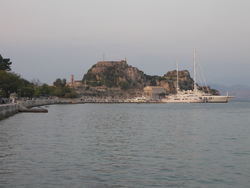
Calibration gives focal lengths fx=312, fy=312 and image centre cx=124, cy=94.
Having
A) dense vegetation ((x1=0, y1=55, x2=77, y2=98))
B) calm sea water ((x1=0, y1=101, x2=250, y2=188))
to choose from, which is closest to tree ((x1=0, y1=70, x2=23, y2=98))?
dense vegetation ((x1=0, y1=55, x2=77, y2=98))

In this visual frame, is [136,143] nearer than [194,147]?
No

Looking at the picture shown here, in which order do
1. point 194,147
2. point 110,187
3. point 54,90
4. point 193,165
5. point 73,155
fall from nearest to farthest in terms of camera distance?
point 110,187 < point 193,165 < point 73,155 < point 194,147 < point 54,90

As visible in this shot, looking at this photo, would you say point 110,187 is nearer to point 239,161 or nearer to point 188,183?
point 188,183

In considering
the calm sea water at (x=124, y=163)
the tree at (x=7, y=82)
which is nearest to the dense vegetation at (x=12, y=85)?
the tree at (x=7, y=82)

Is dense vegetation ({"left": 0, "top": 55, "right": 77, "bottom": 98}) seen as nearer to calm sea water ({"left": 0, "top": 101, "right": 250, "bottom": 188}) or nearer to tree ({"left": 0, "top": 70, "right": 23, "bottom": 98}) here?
tree ({"left": 0, "top": 70, "right": 23, "bottom": 98})

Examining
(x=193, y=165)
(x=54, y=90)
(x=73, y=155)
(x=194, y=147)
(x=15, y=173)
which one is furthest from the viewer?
(x=54, y=90)

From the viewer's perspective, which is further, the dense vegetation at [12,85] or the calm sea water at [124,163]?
the dense vegetation at [12,85]

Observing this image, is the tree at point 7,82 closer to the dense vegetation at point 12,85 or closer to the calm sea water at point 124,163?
the dense vegetation at point 12,85

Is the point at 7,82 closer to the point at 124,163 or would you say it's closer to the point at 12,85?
the point at 12,85

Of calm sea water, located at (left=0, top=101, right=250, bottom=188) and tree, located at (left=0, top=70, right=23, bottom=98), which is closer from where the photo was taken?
calm sea water, located at (left=0, top=101, right=250, bottom=188)

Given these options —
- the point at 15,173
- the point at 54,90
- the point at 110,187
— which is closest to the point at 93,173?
the point at 110,187

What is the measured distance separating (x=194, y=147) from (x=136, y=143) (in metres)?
4.20

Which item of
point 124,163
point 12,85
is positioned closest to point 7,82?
point 12,85

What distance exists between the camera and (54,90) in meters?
166
